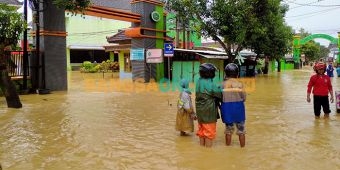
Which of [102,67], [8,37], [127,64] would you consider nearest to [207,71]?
[8,37]

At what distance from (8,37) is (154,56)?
10901mm

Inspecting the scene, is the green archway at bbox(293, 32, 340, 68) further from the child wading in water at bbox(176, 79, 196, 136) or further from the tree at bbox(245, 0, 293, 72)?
the child wading in water at bbox(176, 79, 196, 136)

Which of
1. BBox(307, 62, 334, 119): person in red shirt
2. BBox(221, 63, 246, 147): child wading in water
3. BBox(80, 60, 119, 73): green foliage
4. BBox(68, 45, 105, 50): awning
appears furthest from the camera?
BBox(68, 45, 105, 50): awning

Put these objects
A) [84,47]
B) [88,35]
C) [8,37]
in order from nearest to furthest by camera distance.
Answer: [8,37] < [84,47] < [88,35]

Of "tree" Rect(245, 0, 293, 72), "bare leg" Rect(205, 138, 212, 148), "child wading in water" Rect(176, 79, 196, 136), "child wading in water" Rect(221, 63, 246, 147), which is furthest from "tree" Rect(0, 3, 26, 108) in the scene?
"tree" Rect(245, 0, 293, 72)

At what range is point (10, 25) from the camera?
535 inches

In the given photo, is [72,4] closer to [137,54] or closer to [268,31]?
[137,54]

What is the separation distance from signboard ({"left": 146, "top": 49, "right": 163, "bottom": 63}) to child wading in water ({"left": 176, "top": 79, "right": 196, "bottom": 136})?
50.0ft

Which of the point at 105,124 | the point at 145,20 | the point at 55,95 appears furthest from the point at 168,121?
the point at 145,20

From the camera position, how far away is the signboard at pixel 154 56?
75.4 feet

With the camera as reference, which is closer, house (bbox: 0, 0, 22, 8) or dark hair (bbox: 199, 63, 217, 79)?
dark hair (bbox: 199, 63, 217, 79)

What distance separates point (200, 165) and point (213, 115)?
1.29 metres

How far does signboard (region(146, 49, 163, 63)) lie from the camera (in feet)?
75.4

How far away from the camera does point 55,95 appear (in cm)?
1659
